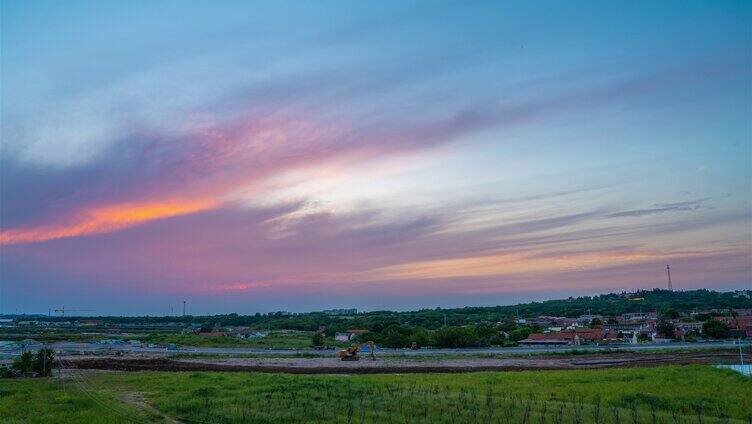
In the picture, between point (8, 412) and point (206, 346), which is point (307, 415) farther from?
point (206, 346)

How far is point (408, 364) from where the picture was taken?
141 feet

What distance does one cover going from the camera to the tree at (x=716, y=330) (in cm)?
6906

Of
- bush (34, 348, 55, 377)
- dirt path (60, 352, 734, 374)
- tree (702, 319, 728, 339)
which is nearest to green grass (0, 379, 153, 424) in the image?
bush (34, 348, 55, 377)

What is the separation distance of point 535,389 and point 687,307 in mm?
123614

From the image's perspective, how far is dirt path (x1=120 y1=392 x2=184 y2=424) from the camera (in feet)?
62.4

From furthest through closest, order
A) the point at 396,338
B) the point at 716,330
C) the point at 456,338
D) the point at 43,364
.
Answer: the point at 396,338
the point at 716,330
the point at 456,338
the point at 43,364

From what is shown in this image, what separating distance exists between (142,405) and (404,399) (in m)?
9.79

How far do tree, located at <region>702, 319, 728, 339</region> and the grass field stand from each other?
43739 mm

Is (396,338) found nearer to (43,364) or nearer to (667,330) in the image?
(667,330)

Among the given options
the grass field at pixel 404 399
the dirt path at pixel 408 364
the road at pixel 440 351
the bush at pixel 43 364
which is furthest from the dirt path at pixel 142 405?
the road at pixel 440 351

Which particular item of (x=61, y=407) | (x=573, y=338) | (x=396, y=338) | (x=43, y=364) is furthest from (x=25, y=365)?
(x=573, y=338)

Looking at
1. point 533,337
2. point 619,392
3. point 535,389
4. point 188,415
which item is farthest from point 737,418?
point 533,337

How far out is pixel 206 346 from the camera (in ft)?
231

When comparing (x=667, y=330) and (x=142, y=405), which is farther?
(x=667, y=330)
